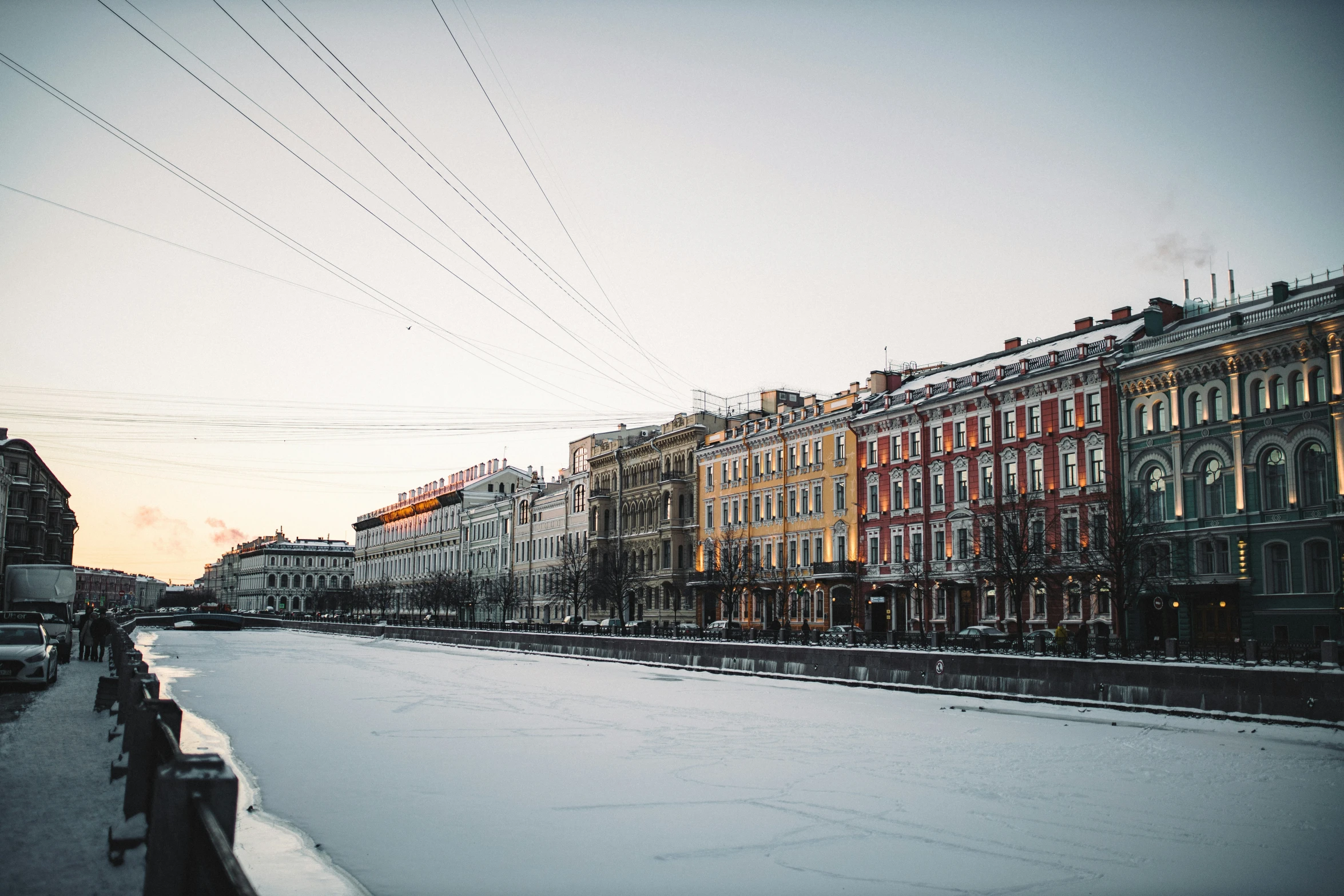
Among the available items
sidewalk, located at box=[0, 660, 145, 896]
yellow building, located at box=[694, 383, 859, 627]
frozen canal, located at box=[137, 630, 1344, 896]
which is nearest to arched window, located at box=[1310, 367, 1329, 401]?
frozen canal, located at box=[137, 630, 1344, 896]

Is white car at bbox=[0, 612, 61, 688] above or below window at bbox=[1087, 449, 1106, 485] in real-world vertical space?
below

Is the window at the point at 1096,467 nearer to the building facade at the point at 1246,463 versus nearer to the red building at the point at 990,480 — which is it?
the red building at the point at 990,480

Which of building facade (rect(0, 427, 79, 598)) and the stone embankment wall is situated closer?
the stone embankment wall

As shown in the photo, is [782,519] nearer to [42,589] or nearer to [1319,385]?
[1319,385]

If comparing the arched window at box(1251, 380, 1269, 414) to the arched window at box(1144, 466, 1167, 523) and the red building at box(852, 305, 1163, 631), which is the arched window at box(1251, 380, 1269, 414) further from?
the red building at box(852, 305, 1163, 631)

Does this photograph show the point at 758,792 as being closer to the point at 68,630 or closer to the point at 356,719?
the point at 356,719

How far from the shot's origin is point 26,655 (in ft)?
82.2

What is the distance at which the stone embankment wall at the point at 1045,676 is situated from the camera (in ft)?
72.1

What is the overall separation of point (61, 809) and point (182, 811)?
20.7 ft

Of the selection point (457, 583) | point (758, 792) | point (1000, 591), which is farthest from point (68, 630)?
point (457, 583)

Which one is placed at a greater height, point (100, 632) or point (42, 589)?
point (42, 589)

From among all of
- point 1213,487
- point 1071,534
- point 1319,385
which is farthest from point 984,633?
point 1319,385

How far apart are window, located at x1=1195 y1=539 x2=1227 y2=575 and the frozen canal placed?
73.4 feet

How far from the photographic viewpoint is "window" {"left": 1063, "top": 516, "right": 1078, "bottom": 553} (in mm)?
51125
